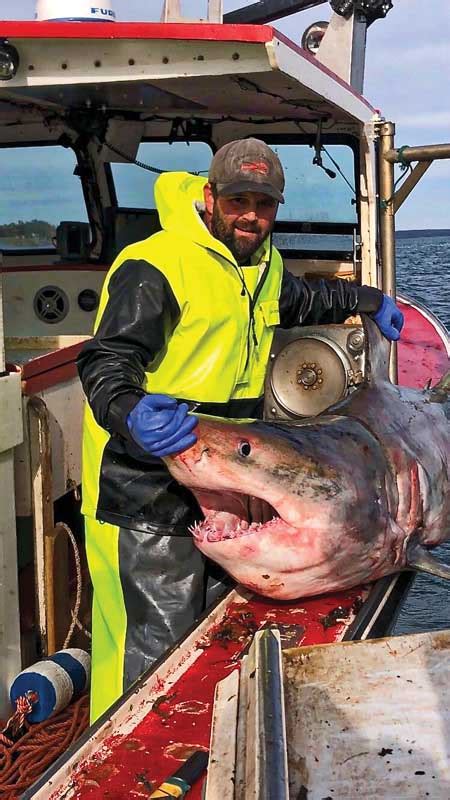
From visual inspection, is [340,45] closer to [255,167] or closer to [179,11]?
[179,11]

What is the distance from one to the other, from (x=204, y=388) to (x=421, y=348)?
3.31 meters

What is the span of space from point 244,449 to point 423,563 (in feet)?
3.84

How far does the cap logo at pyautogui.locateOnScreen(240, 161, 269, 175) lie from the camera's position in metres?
3.40

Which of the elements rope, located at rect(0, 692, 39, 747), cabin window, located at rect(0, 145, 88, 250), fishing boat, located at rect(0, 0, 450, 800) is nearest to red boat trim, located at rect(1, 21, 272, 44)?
fishing boat, located at rect(0, 0, 450, 800)

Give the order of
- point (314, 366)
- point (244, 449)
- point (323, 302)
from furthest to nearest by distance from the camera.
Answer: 1. point (314, 366)
2. point (323, 302)
3. point (244, 449)

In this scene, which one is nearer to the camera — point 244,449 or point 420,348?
point 244,449

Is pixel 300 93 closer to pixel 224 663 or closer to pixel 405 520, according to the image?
pixel 405 520

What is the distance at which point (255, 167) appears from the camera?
3418mm

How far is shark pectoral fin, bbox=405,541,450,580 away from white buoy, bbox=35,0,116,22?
2503 mm

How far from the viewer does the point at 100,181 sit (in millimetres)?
A: 7180

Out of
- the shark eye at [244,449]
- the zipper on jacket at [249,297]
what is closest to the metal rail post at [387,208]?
the zipper on jacket at [249,297]

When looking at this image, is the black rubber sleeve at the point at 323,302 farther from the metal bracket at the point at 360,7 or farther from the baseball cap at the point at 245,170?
the metal bracket at the point at 360,7

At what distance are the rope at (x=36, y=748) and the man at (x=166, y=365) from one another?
29 cm

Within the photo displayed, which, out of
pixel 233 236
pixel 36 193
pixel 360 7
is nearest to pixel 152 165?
Result: pixel 36 193
